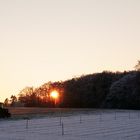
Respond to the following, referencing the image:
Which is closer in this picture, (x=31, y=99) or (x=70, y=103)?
(x=70, y=103)

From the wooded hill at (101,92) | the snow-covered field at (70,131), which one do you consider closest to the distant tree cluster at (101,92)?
the wooded hill at (101,92)

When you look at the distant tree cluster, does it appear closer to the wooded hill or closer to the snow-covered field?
the wooded hill

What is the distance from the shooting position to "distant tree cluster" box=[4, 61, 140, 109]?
9432cm

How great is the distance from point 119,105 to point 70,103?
79.4ft

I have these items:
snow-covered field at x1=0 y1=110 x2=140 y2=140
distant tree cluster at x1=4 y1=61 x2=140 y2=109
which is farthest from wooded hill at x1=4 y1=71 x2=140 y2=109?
snow-covered field at x1=0 y1=110 x2=140 y2=140

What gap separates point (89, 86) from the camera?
117625 millimetres

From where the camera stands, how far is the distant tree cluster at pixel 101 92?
309 feet

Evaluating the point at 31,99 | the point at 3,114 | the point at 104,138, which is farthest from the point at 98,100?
the point at 104,138

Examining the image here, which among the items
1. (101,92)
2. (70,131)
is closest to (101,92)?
(101,92)

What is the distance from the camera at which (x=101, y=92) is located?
109625mm

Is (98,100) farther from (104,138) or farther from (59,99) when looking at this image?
(104,138)

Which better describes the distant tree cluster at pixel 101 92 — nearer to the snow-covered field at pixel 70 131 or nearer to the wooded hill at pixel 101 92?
the wooded hill at pixel 101 92

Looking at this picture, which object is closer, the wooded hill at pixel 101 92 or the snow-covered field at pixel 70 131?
the snow-covered field at pixel 70 131

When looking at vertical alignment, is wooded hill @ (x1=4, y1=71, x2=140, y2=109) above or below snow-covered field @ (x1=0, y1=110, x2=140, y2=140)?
above
